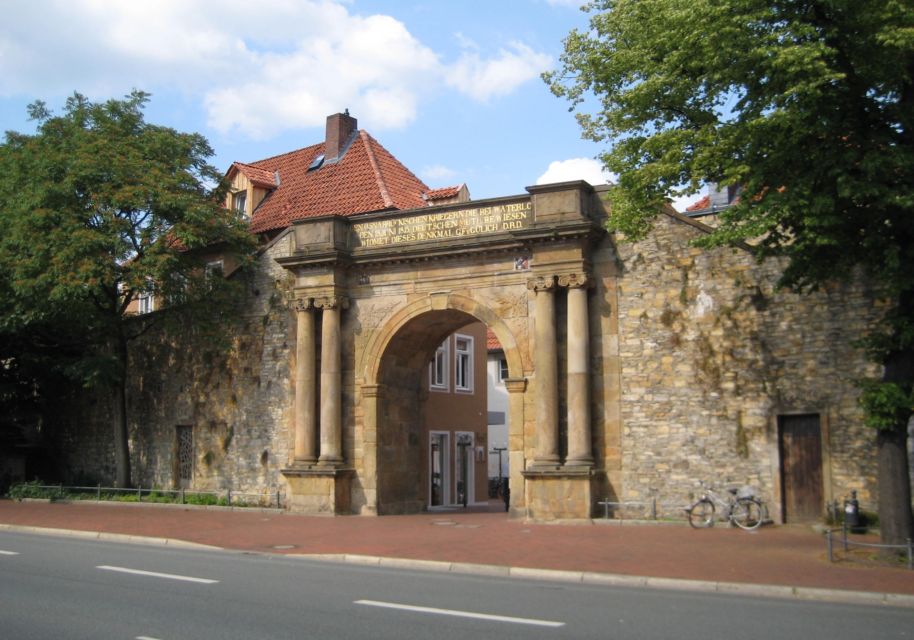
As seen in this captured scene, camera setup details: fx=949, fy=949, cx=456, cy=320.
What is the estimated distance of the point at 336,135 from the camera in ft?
110

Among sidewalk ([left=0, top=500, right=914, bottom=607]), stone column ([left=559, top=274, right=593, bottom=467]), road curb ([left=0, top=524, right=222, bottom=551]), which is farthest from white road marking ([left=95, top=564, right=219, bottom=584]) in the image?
stone column ([left=559, top=274, right=593, bottom=467])

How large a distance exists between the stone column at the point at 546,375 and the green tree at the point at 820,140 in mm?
6931

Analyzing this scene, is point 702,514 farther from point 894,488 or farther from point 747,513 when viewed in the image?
point 894,488

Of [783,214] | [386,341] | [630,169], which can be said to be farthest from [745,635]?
[386,341]

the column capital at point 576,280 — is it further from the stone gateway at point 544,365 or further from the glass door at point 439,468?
the glass door at point 439,468

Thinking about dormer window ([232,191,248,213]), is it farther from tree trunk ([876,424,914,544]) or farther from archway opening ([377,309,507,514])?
tree trunk ([876,424,914,544])

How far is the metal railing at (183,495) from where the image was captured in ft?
84.9

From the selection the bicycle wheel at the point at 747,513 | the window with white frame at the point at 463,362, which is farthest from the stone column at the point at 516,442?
the window with white frame at the point at 463,362

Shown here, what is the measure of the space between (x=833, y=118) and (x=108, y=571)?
454 inches

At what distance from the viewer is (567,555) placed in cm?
1457

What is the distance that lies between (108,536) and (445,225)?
10.7 metres

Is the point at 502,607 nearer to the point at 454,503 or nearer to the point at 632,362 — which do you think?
the point at 632,362

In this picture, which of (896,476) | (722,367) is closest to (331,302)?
(722,367)

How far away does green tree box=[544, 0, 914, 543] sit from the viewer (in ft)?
41.9
